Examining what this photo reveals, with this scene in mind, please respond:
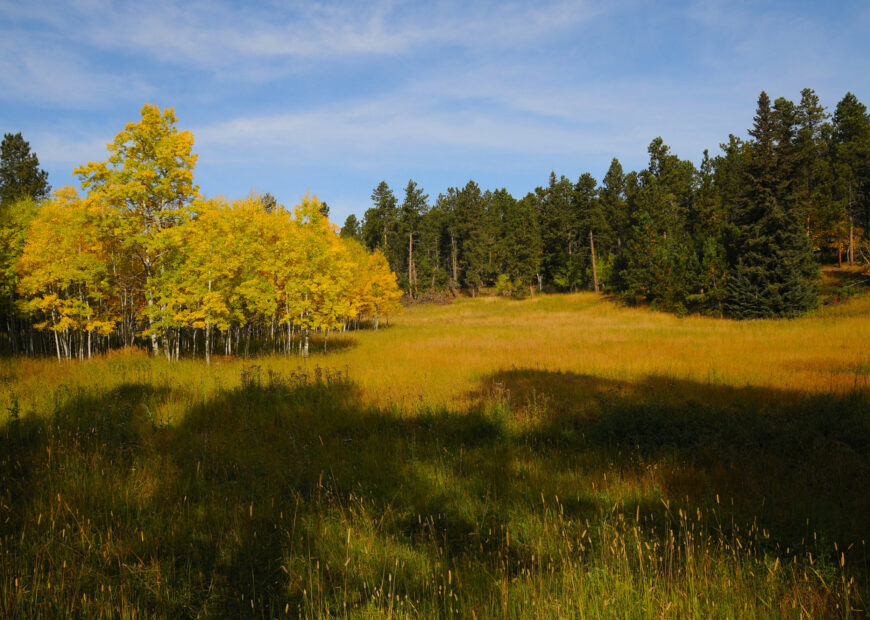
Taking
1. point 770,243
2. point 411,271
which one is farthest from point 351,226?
point 770,243

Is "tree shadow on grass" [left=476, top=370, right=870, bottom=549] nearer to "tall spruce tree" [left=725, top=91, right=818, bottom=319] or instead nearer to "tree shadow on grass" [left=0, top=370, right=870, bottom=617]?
"tree shadow on grass" [left=0, top=370, right=870, bottom=617]

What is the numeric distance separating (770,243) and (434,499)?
41044 millimetres

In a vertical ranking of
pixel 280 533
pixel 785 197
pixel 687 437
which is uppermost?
pixel 785 197

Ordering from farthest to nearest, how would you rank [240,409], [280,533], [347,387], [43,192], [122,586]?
1. [43,192]
2. [347,387]
3. [240,409]
4. [280,533]
5. [122,586]

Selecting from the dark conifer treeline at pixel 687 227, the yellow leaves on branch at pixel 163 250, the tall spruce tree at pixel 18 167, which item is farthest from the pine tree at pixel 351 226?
the yellow leaves on branch at pixel 163 250

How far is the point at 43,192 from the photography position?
42156 millimetres

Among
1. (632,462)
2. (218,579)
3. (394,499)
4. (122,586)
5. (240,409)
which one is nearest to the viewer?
(122,586)

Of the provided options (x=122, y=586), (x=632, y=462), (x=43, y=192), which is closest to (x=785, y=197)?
(x=632, y=462)

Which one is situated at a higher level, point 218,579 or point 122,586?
point 122,586

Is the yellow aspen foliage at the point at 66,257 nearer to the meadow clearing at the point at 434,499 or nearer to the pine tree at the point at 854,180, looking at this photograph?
the meadow clearing at the point at 434,499

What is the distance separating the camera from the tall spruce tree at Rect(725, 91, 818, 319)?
106 ft

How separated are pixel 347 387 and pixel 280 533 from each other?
747cm

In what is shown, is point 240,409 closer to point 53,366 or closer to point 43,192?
point 53,366

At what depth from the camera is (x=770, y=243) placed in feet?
110
